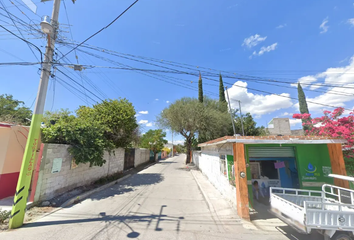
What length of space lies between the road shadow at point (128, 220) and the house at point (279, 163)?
89.4 inches

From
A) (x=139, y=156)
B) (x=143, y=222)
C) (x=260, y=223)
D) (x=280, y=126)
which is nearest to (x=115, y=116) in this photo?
(x=143, y=222)

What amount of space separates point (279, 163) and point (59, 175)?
9045 mm

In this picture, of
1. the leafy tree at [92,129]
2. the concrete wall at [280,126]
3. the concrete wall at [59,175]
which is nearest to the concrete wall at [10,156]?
the leafy tree at [92,129]

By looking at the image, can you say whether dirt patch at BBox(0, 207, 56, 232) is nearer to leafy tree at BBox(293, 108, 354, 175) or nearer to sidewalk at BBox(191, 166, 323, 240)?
sidewalk at BBox(191, 166, 323, 240)

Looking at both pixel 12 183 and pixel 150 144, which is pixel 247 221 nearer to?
pixel 12 183

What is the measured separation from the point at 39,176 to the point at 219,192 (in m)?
7.53

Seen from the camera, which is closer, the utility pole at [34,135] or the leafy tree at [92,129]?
the utility pole at [34,135]

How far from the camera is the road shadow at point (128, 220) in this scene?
4.06 meters

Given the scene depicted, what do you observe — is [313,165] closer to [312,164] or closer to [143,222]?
[312,164]

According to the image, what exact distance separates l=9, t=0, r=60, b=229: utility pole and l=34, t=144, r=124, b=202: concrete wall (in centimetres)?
127

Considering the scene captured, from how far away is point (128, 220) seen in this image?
4.54 meters

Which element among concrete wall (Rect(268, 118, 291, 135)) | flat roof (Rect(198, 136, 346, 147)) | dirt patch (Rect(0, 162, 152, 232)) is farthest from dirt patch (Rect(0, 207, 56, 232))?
concrete wall (Rect(268, 118, 291, 135))

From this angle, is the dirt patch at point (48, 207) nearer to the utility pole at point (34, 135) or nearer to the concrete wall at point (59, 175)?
the concrete wall at point (59, 175)

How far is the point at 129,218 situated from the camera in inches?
184
